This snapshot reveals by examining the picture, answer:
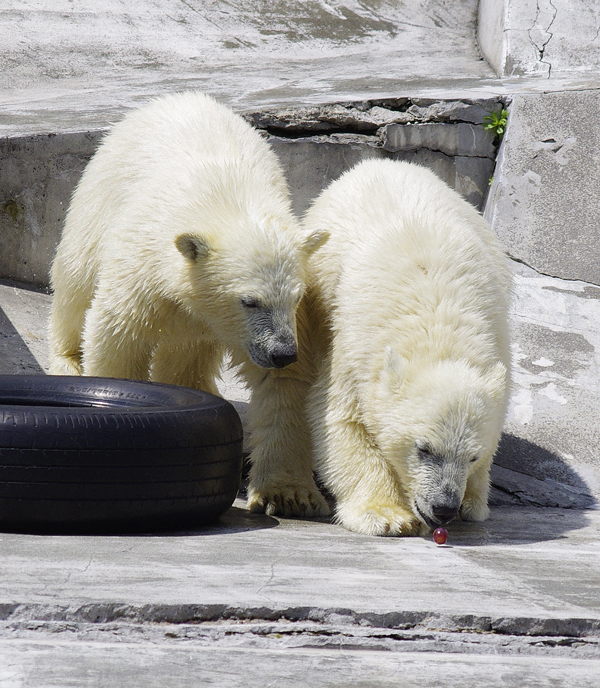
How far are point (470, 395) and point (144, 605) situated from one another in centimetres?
146

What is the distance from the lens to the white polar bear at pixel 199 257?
3465 millimetres

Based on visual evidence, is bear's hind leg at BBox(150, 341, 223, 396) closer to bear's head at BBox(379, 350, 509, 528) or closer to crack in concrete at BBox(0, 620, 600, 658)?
bear's head at BBox(379, 350, 509, 528)

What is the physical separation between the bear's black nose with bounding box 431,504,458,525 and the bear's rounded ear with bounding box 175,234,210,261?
4.53 ft

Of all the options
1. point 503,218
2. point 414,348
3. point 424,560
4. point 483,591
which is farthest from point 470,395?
point 503,218

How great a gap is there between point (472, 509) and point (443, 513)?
620 millimetres

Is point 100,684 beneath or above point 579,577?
above

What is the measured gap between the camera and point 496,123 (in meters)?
6.40

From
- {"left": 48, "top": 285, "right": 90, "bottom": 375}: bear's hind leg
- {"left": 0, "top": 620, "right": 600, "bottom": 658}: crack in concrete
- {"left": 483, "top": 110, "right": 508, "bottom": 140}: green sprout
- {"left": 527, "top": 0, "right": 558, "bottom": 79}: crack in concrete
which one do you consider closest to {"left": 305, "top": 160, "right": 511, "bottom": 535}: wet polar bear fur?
{"left": 0, "top": 620, "right": 600, "bottom": 658}: crack in concrete

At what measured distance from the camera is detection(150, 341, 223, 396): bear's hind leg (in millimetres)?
4523

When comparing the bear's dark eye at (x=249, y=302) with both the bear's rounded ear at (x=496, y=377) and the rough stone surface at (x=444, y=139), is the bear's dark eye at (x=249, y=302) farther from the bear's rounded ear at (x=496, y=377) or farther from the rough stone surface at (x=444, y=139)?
the rough stone surface at (x=444, y=139)

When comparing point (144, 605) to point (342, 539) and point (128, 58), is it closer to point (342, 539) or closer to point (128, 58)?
point (342, 539)

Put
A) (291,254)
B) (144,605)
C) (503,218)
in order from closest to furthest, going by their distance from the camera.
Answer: (144,605) < (291,254) < (503,218)

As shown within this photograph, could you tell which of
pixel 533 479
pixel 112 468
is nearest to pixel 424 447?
pixel 112 468

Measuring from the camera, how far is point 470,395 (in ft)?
9.90
